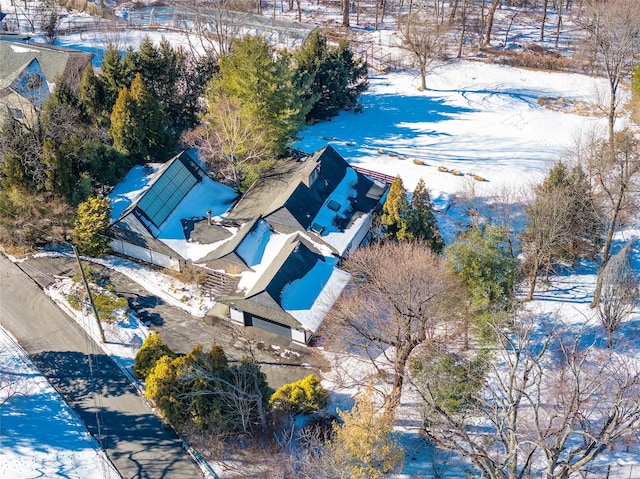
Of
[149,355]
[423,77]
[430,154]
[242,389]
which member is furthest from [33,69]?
[242,389]

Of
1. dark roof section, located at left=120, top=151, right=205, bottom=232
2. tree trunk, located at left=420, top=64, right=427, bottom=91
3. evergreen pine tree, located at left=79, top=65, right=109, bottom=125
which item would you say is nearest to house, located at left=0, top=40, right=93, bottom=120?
evergreen pine tree, located at left=79, top=65, right=109, bottom=125

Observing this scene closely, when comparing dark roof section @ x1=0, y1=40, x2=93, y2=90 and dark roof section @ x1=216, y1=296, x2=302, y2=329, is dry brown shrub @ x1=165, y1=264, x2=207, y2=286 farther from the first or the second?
dark roof section @ x1=0, y1=40, x2=93, y2=90

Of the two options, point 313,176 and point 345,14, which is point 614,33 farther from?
point 345,14

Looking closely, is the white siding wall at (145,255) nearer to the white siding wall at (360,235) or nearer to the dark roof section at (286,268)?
the dark roof section at (286,268)

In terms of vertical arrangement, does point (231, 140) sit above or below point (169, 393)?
above

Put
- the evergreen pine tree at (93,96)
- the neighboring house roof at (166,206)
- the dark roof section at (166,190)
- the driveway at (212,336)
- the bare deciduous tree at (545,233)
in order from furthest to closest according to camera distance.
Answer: the evergreen pine tree at (93,96), the dark roof section at (166,190), the neighboring house roof at (166,206), the driveway at (212,336), the bare deciduous tree at (545,233)

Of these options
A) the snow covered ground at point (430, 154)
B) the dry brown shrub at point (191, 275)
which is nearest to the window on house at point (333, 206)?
the snow covered ground at point (430, 154)
